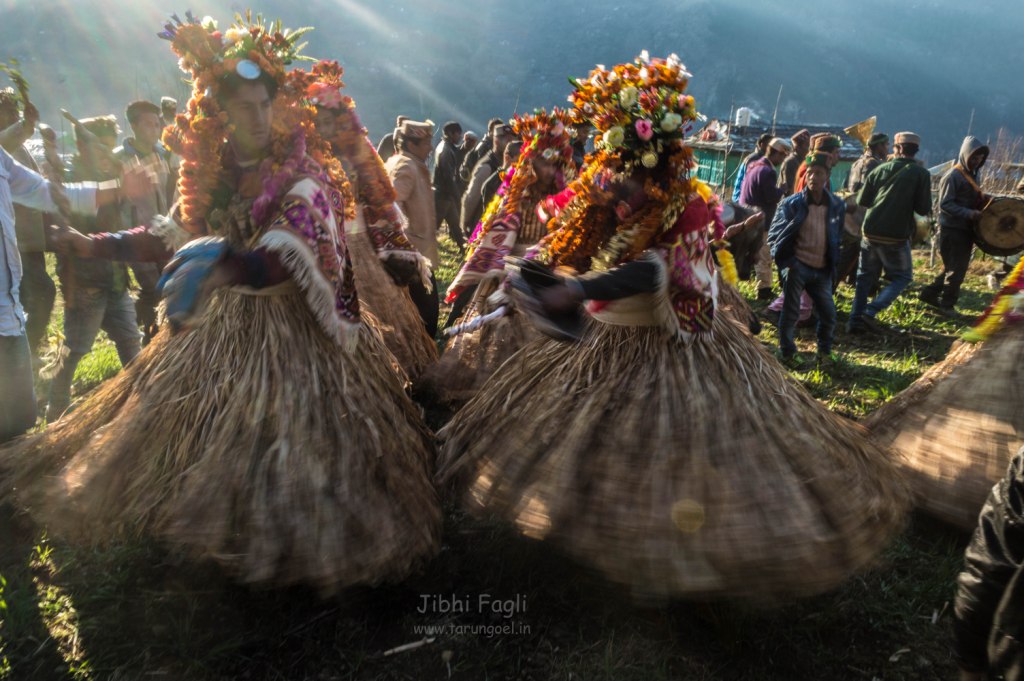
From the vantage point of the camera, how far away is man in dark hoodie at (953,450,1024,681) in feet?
5.67

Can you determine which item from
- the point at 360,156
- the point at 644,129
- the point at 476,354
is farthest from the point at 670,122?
the point at 360,156

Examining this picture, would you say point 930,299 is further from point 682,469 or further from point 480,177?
point 682,469

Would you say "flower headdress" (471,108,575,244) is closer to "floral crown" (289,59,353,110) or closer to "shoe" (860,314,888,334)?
"floral crown" (289,59,353,110)

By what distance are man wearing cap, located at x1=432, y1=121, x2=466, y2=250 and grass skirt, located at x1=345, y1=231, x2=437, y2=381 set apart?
613 cm

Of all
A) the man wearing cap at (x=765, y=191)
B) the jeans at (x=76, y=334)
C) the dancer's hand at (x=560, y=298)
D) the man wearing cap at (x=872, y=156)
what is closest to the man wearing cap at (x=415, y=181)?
the jeans at (x=76, y=334)

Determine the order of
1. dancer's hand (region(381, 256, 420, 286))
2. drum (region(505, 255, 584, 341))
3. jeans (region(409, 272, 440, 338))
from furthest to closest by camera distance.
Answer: jeans (region(409, 272, 440, 338)) → dancer's hand (region(381, 256, 420, 286)) → drum (region(505, 255, 584, 341))

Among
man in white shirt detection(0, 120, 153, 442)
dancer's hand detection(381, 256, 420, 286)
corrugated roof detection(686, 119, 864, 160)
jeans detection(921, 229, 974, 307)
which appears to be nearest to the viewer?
man in white shirt detection(0, 120, 153, 442)

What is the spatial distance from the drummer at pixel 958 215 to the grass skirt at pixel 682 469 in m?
5.99

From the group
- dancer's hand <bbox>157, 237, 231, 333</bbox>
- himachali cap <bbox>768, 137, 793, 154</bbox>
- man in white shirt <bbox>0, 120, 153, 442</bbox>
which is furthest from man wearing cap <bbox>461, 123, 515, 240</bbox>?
dancer's hand <bbox>157, 237, 231, 333</bbox>

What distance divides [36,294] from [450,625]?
393 cm

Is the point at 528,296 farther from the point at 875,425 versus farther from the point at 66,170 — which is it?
the point at 66,170

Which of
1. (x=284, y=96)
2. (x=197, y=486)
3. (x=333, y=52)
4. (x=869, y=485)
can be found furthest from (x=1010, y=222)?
(x=333, y=52)

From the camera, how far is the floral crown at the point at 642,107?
9.11 feet

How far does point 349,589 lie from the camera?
2.82 m
